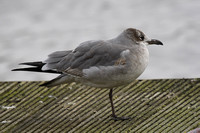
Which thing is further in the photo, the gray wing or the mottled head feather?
the mottled head feather

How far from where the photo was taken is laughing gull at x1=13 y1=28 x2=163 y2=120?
4969 mm

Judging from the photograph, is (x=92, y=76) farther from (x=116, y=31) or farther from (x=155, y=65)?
(x=116, y=31)

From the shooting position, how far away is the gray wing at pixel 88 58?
199 inches

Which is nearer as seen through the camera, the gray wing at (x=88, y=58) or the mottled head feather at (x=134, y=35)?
the gray wing at (x=88, y=58)

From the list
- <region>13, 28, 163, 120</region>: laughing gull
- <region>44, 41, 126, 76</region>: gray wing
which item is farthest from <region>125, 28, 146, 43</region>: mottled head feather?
→ <region>44, 41, 126, 76</region>: gray wing

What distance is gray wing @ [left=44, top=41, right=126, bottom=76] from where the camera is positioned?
5059 millimetres

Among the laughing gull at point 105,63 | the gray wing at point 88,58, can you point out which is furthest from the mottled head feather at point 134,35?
the gray wing at point 88,58

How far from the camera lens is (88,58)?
203 inches

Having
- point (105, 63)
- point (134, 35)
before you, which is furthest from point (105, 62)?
point (134, 35)

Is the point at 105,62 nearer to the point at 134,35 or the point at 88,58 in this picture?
the point at 88,58

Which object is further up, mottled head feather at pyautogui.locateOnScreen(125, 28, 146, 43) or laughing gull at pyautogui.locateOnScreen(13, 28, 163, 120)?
mottled head feather at pyautogui.locateOnScreen(125, 28, 146, 43)

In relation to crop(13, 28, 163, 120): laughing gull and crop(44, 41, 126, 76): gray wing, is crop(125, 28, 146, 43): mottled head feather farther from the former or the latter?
crop(44, 41, 126, 76): gray wing

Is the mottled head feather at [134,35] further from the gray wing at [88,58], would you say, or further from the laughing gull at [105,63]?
the gray wing at [88,58]

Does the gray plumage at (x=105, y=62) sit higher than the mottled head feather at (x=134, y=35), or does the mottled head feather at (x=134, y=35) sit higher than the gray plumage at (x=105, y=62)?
the mottled head feather at (x=134, y=35)
